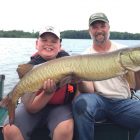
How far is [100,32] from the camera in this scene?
4895mm

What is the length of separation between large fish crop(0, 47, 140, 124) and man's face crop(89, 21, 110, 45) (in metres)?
0.75

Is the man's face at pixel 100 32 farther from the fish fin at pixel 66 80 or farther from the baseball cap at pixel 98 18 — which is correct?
the fish fin at pixel 66 80

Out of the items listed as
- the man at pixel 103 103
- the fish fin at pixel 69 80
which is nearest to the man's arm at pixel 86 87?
the man at pixel 103 103

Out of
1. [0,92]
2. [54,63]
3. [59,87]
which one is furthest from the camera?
[0,92]

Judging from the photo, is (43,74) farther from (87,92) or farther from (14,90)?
(87,92)

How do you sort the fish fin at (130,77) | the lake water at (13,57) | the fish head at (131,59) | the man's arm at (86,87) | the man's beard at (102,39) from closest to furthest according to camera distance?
the fish head at (131,59)
the fish fin at (130,77)
the man's arm at (86,87)
the man's beard at (102,39)
the lake water at (13,57)

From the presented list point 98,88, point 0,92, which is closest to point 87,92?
point 98,88

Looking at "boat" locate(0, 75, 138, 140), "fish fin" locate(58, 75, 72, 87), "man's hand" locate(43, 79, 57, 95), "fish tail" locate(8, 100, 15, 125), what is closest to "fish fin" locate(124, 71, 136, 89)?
"boat" locate(0, 75, 138, 140)

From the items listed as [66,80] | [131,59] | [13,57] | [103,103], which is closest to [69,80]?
[66,80]

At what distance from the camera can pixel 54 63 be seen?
4.02 m

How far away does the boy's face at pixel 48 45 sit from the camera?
454 cm

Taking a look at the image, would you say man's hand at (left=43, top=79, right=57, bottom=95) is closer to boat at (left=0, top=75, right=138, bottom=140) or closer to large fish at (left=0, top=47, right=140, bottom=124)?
large fish at (left=0, top=47, right=140, bottom=124)

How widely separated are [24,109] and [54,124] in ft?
1.61

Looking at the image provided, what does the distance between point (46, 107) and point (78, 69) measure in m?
0.73
